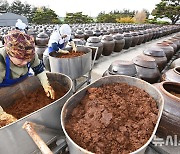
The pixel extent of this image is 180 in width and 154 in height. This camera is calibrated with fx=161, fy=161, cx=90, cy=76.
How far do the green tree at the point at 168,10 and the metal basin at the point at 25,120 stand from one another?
23.8 m

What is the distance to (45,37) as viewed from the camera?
6.42 meters

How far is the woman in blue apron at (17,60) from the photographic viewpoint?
1.36 m

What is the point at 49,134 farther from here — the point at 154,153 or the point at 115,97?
the point at 154,153

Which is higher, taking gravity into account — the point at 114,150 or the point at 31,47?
the point at 31,47

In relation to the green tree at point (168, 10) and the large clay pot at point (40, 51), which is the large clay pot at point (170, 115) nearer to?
the large clay pot at point (40, 51)

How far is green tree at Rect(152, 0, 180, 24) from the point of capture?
20.9 m

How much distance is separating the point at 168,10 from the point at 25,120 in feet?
80.6

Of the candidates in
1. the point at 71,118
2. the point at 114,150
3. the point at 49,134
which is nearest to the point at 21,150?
the point at 49,134

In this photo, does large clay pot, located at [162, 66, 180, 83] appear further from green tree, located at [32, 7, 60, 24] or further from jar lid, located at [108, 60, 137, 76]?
green tree, located at [32, 7, 60, 24]

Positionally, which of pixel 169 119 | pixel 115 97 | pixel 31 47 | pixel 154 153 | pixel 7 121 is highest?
pixel 31 47

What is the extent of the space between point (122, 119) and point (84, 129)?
0.31 metres

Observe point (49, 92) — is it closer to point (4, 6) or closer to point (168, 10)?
point (168, 10)

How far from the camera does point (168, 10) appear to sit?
21.2 m

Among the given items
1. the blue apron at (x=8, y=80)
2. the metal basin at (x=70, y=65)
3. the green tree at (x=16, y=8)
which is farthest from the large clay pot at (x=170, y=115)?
the green tree at (x=16, y=8)
